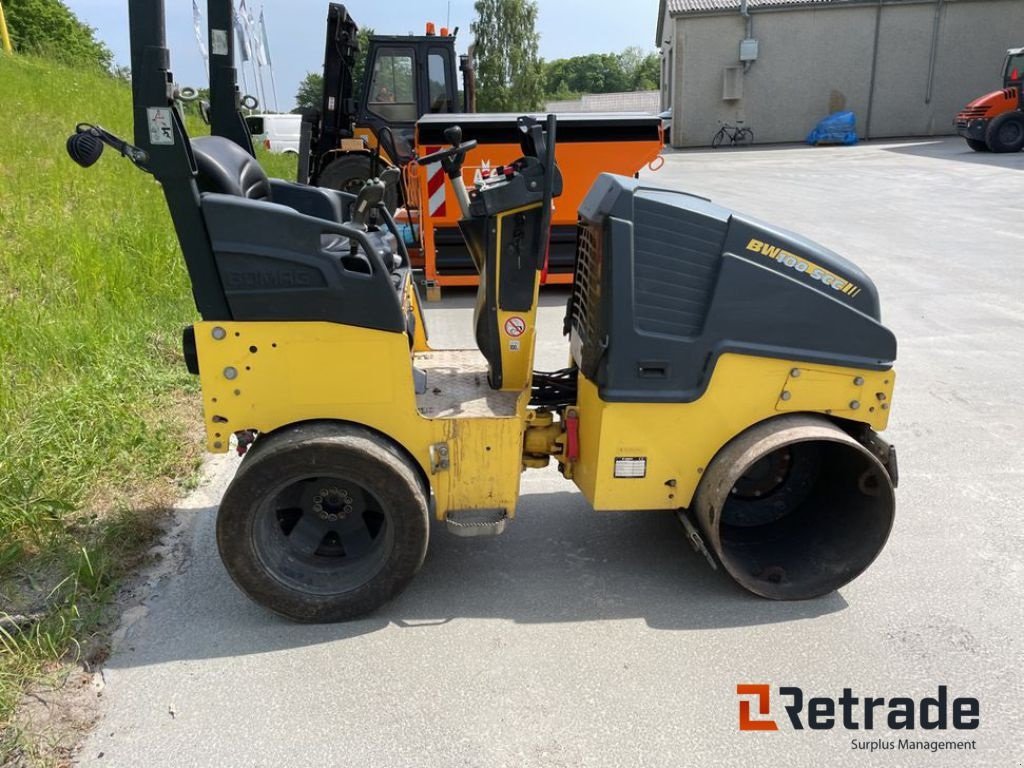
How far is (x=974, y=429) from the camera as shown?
189 inches

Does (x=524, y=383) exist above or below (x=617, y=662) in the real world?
above

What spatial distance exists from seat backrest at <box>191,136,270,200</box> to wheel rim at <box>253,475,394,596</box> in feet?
4.02

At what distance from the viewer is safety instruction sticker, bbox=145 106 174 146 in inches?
104

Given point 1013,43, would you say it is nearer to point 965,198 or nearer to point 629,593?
point 965,198

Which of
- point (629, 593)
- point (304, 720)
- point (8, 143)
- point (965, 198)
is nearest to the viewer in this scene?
point (304, 720)

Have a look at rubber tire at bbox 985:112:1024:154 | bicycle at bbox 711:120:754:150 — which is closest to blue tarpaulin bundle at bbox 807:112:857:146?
bicycle at bbox 711:120:754:150

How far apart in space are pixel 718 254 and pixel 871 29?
29808 millimetres

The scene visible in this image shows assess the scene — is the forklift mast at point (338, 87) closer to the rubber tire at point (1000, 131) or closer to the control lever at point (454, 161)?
the control lever at point (454, 161)

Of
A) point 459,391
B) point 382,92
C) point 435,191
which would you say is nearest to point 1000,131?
point 382,92

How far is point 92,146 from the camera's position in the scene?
104 inches

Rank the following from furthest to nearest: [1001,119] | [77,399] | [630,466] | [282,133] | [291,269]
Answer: [282,133] < [1001,119] < [77,399] < [630,466] < [291,269]

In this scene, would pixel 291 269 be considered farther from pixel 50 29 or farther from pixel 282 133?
pixel 50 29

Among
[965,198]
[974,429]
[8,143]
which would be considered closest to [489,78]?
[965,198]

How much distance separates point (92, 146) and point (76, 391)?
2.40m
